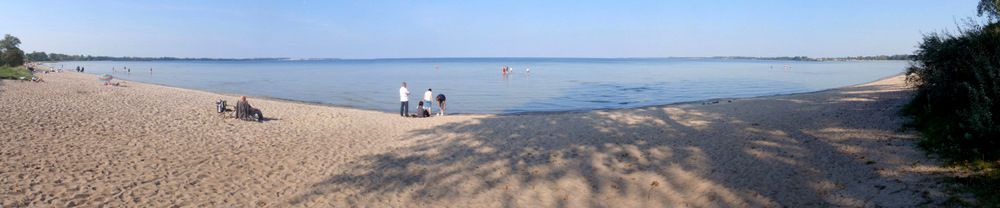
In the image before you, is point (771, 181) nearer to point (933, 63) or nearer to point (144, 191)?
point (933, 63)

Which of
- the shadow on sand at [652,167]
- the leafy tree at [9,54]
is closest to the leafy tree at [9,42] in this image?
the leafy tree at [9,54]

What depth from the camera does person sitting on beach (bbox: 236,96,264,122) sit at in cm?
1558

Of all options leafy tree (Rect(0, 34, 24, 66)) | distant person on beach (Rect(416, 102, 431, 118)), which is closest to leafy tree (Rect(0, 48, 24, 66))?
leafy tree (Rect(0, 34, 24, 66))

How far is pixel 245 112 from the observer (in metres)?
15.7

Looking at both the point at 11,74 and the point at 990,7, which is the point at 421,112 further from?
the point at 11,74

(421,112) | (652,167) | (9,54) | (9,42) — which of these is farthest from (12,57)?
(652,167)

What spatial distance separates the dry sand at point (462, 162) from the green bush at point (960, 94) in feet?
1.64

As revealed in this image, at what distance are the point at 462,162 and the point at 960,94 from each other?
10400mm

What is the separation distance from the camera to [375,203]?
7.62m

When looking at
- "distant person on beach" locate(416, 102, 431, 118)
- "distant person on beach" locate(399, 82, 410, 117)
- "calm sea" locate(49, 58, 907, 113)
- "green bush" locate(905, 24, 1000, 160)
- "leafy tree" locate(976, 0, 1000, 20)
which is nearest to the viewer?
"green bush" locate(905, 24, 1000, 160)

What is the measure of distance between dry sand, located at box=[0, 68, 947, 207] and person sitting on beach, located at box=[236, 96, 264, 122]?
61cm

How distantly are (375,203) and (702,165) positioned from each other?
6.42 m

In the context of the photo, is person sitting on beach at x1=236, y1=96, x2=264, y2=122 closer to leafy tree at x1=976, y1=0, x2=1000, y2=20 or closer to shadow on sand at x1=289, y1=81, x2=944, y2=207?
shadow on sand at x1=289, y1=81, x2=944, y2=207

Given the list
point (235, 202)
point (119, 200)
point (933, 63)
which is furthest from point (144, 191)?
point (933, 63)
